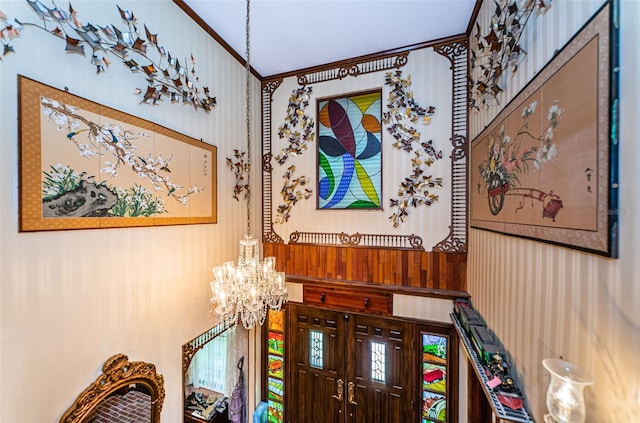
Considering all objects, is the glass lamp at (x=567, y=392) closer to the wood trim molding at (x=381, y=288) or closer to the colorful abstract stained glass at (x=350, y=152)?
the wood trim molding at (x=381, y=288)

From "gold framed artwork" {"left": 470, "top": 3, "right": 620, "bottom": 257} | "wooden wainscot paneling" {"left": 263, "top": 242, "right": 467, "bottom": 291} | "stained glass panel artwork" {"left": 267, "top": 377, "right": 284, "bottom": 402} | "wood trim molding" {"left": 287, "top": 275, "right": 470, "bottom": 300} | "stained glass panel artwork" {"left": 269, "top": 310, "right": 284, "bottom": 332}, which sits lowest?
"stained glass panel artwork" {"left": 267, "top": 377, "right": 284, "bottom": 402}

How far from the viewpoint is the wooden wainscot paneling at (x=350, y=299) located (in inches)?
114

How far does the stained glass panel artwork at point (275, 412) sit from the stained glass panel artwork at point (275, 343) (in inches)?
27.5

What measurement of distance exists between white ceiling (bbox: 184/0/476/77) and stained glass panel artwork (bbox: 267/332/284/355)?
3671mm

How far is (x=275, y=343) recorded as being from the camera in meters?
3.45

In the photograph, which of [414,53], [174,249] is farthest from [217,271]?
[414,53]

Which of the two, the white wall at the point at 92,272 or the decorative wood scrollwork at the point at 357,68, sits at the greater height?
the decorative wood scrollwork at the point at 357,68

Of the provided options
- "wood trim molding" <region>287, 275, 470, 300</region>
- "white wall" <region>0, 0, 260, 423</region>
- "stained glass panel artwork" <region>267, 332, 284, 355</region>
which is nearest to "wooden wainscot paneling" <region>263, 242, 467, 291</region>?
"wood trim molding" <region>287, 275, 470, 300</region>

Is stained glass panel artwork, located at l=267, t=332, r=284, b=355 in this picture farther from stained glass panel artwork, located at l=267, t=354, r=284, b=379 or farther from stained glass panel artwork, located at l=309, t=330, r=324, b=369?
stained glass panel artwork, located at l=309, t=330, r=324, b=369

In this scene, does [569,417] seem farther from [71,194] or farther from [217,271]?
[71,194]

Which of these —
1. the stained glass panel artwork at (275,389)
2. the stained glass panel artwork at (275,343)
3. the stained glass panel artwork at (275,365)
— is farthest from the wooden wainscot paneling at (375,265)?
the stained glass panel artwork at (275,389)

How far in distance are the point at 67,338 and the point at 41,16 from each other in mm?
1858

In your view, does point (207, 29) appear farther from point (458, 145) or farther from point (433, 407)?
point (433, 407)

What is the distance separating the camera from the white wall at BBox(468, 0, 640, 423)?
0.77 metres
